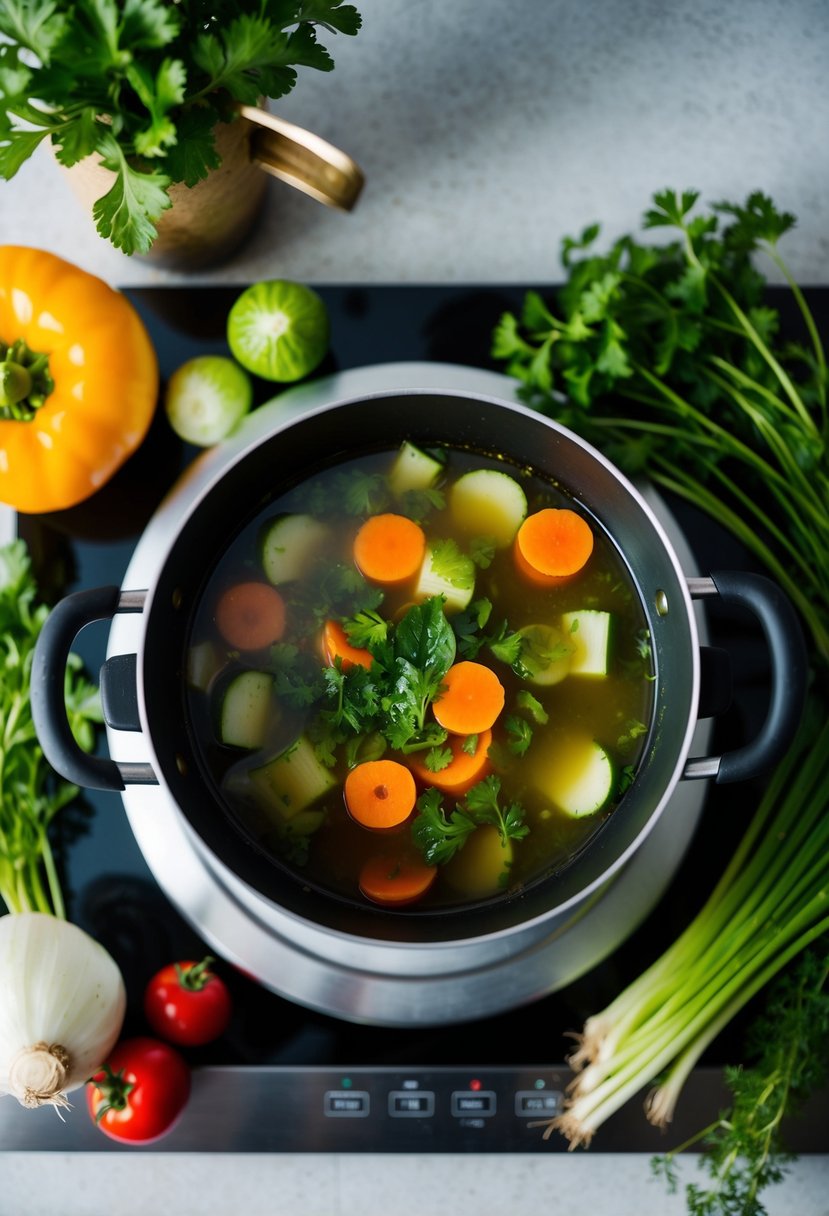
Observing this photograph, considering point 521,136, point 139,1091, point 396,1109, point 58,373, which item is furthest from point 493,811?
point 521,136

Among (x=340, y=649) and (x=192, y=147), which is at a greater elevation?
(x=192, y=147)

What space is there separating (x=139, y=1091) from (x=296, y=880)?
0.29 metres

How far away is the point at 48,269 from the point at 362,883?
2.42 ft

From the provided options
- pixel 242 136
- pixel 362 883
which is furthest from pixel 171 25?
pixel 362 883

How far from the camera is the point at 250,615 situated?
112cm

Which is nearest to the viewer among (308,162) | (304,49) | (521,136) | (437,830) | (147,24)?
(147,24)

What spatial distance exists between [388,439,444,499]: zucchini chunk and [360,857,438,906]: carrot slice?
40 cm

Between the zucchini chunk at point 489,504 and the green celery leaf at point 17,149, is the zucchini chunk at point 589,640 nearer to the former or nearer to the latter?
the zucchini chunk at point 489,504

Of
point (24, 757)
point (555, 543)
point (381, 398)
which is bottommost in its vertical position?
point (24, 757)

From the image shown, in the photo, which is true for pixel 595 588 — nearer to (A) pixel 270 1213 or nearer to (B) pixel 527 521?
(B) pixel 527 521

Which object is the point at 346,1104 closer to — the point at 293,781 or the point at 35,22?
the point at 293,781

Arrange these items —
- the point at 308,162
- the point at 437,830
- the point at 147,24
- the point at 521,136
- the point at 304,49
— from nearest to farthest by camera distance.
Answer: the point at 147,24 → the point at 304,49 → the point at 437,830 → the point at 308,162 → the point at 521,136

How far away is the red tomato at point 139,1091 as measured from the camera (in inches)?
42.6

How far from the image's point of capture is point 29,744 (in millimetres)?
1159
